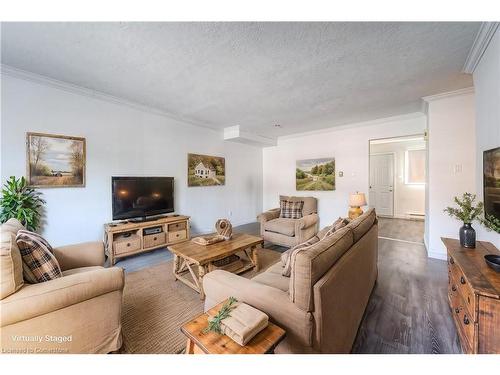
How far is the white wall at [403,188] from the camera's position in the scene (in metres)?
6.07

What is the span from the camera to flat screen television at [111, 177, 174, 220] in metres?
3.14

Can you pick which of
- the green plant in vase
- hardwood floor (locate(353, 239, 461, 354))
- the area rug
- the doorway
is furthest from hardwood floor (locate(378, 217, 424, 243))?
the area rug

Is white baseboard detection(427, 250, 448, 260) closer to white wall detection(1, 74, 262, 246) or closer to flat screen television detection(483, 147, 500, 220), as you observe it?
flat screen television detection(483, 147, 500, 220)

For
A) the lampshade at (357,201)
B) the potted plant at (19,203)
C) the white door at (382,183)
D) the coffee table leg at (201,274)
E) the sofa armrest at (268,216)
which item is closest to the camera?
the coffee table leg at (201,274)

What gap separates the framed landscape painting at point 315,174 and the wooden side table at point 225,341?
439 centimetres

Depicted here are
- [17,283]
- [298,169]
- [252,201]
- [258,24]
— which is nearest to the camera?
[17,283]

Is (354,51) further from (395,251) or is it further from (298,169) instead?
(298,169)

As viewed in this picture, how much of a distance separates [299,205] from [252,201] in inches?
75.7

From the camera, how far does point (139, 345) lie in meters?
1.47

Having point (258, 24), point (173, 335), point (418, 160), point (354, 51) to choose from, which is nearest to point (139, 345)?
point (173, 335)

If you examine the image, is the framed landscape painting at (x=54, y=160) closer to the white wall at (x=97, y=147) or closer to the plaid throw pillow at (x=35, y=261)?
the white wall at (x=97, y=147)

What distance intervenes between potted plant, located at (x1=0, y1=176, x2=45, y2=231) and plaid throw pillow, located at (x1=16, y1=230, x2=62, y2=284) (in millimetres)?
1397

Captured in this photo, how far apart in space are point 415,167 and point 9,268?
8166 mm

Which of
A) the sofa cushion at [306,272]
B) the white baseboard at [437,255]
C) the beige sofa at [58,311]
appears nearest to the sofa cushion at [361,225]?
the sofa cushion at [306,272]
